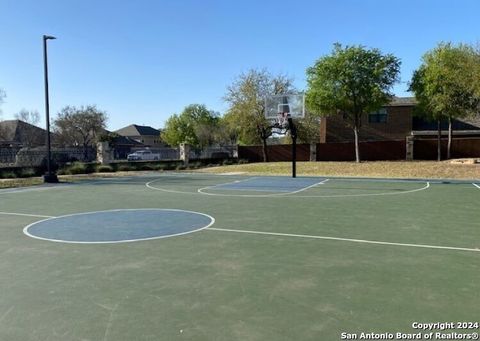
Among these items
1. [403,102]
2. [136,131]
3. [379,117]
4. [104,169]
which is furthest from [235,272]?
[136,131]

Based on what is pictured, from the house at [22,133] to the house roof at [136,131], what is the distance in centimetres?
4822

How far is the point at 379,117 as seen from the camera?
142 feet

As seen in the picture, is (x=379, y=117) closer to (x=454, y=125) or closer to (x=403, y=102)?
(x=403, y=102)

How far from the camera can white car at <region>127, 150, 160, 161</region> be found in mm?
37125

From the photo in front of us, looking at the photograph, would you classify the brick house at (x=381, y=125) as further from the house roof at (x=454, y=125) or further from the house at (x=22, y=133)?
the house at (x=22, y=133)

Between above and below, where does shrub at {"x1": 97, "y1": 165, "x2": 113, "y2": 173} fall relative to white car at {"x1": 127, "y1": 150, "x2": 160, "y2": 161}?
below

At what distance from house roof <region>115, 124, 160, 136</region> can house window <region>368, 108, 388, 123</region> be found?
252ft

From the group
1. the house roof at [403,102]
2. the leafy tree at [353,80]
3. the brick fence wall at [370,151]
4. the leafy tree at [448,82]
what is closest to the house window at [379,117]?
the house roof at [403,102]

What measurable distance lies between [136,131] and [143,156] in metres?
75.6

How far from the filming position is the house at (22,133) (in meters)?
59.3

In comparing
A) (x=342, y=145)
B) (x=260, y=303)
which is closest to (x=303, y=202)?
(x=260, y=303)

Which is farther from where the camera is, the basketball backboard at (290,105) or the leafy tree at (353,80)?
the leafy tree at (353,80)

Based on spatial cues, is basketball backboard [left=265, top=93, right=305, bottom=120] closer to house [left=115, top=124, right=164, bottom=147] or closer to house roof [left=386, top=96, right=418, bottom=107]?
house roof [left=386, top=96, right=418, bottom=107]

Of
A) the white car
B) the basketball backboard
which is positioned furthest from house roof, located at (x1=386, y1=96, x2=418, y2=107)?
the white car
